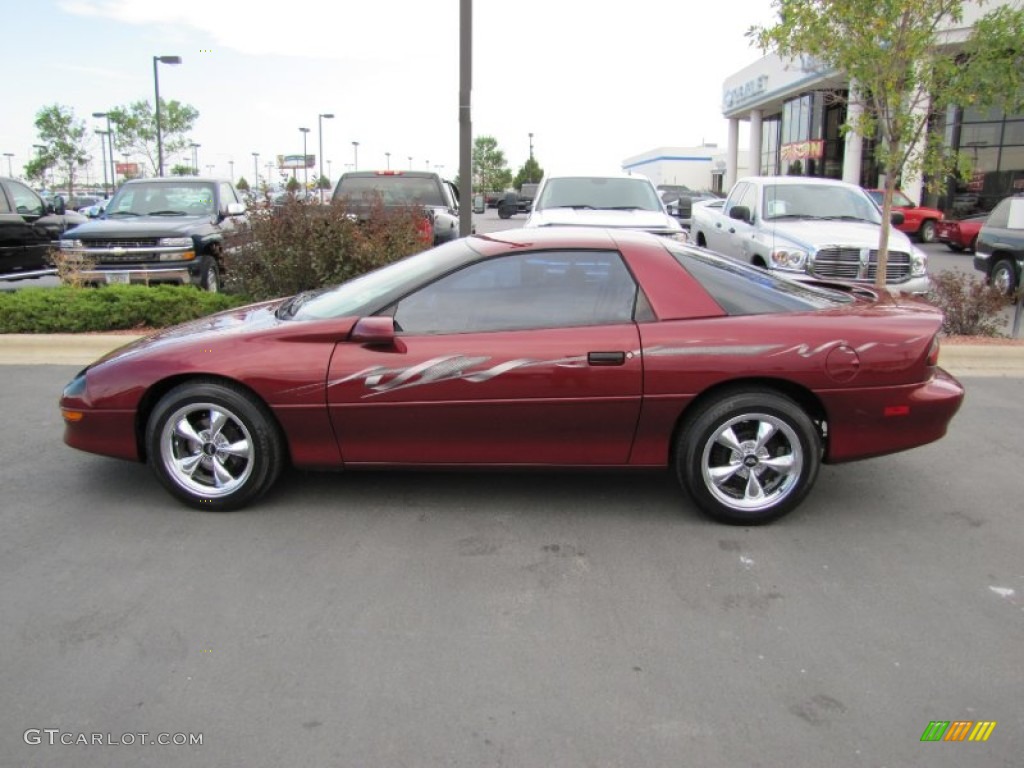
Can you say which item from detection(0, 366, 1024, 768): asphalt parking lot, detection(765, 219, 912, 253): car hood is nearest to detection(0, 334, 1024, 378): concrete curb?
detection(765, 219, 912, 253): car hood

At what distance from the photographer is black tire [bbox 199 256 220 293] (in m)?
10.8

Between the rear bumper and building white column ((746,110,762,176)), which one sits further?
building white column ((746,110,762,176))

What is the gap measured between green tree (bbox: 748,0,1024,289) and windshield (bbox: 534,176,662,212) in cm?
248

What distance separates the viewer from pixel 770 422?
423 centimetres

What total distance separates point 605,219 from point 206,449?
23.2 feet

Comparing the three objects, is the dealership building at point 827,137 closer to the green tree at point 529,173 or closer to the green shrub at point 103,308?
the green shrub at point 103,308

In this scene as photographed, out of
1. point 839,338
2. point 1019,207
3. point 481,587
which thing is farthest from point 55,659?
point 1019,207

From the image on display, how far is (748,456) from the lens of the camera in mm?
4262

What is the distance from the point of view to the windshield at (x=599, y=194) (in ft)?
37.3

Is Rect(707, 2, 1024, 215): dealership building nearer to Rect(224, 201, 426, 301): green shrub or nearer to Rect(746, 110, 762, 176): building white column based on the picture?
Rect(746, 110, 762, 176): building white column

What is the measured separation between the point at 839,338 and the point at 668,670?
206 cm

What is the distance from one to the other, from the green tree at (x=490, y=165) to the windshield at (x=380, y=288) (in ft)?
254

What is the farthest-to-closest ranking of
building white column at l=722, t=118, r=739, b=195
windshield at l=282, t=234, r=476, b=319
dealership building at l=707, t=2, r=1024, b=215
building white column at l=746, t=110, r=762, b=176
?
building white column at l=722, t=118, r=739, b=195 → building white column at l=746, t=110, r=762, b=176 → dealership building at l=707, t=2, r=1024, b=215 → windshield at l=282, t=234, r=476, b=319

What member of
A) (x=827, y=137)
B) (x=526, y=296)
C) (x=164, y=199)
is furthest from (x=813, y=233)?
(x=827, y=137)
